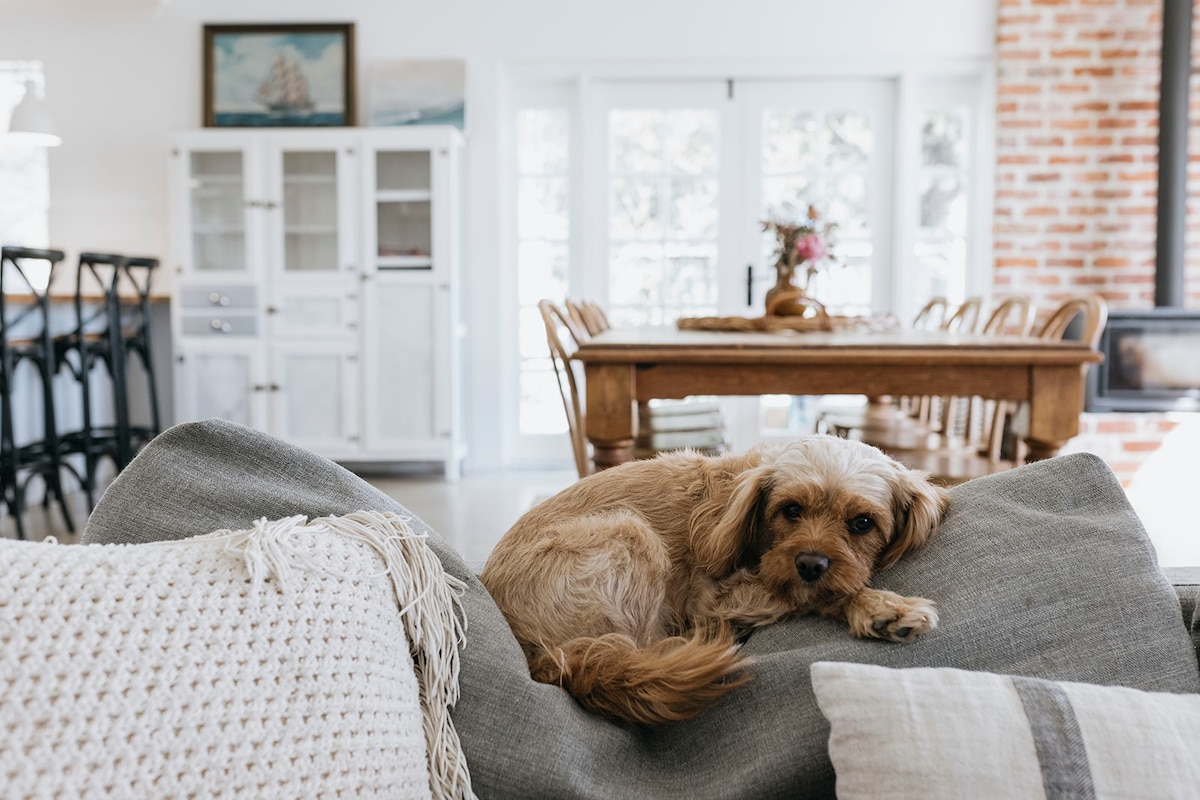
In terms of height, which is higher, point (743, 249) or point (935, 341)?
point (743, 249)

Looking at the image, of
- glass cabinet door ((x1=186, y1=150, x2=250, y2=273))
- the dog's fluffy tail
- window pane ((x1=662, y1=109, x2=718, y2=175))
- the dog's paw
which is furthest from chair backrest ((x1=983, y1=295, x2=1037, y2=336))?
glass cabinet door ((x1=186, y1=150, x2=250, y2=273))

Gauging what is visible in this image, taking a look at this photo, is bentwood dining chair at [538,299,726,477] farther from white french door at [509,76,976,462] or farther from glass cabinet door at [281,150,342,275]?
glass cabinet door at [281,150,342,275]

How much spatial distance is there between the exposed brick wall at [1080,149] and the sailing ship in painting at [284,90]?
3.67 metres

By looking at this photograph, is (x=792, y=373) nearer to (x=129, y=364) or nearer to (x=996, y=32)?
(x=996, y=32)

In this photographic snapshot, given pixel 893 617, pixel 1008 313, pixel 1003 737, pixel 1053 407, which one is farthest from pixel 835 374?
pixel 1008 313

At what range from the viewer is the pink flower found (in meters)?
3.34

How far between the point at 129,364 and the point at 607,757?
5.38 m

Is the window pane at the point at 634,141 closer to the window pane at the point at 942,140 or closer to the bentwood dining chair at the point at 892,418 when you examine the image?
the window pane at the point at 942,140

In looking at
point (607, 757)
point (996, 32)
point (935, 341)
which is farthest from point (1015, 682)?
point (996, 32)

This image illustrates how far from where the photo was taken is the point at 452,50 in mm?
5363

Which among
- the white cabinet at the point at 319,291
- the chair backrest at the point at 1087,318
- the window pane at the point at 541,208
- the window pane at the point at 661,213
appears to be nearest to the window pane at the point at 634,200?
the window pane at the point at 661,213

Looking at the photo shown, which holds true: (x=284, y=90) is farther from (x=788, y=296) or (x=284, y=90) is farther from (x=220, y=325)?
(x=788, y=296)

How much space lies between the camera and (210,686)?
0.79 m

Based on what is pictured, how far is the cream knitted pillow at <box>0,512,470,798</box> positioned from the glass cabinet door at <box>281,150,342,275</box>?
14.7 feet
